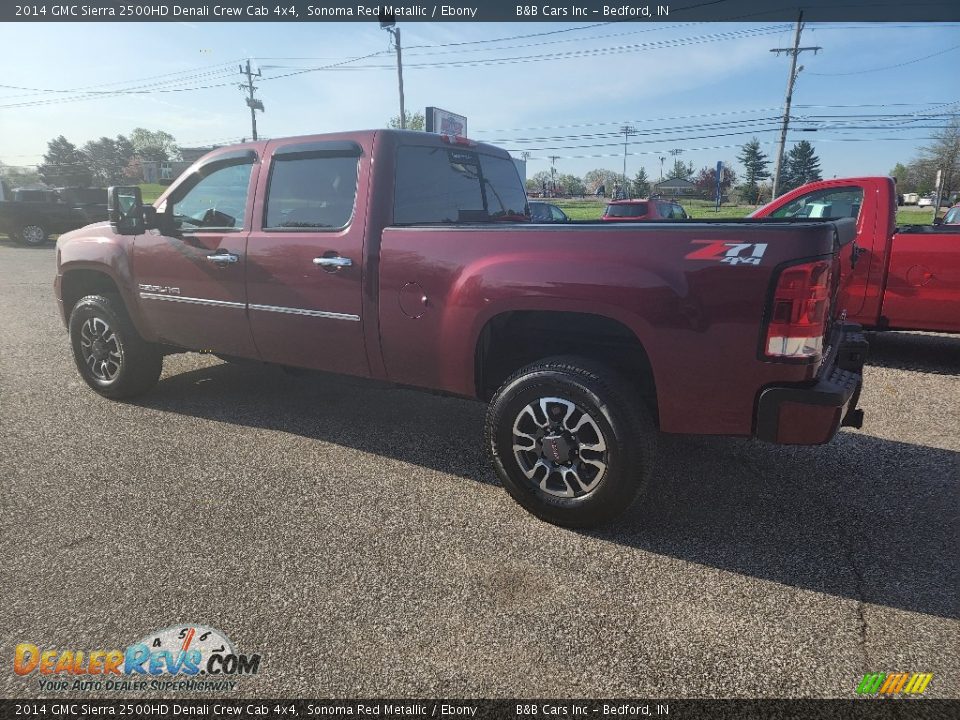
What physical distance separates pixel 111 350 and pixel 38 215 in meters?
20.4

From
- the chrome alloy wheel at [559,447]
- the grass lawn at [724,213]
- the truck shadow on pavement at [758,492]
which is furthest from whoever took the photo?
the grass lawn at [724,213]

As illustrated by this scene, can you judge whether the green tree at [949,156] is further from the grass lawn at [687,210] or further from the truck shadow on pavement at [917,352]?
the truck shadow on pavement at [917,352]

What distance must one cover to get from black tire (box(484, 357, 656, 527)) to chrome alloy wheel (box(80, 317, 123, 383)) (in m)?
3.40

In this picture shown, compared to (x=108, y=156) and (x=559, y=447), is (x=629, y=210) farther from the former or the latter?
(x=108, y=156)

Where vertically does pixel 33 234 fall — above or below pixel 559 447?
below

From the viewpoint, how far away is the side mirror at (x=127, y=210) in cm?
421

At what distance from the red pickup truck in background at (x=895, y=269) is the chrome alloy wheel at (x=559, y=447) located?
4.05m

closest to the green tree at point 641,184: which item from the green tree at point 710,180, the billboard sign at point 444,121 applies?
the green tree at point 710,180

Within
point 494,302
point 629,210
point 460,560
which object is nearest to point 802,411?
point 494,302

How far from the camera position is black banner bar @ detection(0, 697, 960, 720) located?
189 centimetres

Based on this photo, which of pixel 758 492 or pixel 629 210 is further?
pixel 629 210

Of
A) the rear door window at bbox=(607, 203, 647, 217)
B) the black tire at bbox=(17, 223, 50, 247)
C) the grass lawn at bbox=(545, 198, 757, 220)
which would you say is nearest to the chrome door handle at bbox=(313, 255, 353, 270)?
the rear door window at bbox=(607, 203, 647, 217)

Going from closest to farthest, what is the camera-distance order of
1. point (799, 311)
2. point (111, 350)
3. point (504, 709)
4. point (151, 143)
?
point (504, 709) < point (799, 311) < point (111, 350) < point (151, 143)

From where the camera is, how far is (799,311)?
2387 millimetres
